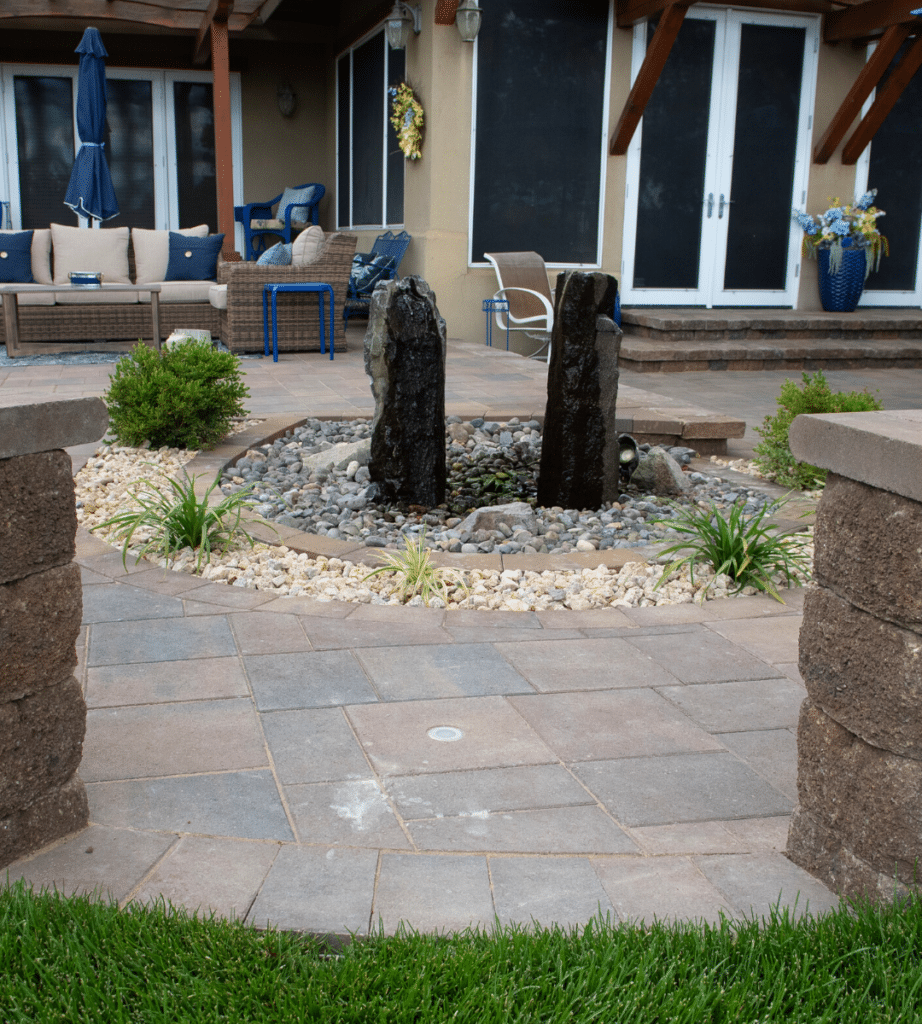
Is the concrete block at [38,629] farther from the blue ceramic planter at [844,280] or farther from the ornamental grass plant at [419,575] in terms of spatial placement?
the blue ceramic planter at [844,280]

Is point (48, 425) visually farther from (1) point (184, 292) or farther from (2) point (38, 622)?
(1) point (184, 292)

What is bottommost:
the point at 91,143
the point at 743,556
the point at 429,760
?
the point at 429,760

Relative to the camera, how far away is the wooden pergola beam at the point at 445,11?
318 inches

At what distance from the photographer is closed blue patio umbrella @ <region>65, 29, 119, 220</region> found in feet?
28.2

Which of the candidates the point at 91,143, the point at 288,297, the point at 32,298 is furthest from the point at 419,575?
the point at 91,143

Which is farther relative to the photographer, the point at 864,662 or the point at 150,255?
the point at 150,255

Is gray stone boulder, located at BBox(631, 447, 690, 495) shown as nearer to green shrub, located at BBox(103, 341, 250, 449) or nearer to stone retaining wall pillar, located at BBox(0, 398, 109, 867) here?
green shrub, located at BBox(103, 341, 250, 449)

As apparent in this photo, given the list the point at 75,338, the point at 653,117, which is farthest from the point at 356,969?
the point at 653,117

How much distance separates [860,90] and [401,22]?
4.01 m

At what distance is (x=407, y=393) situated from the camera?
4.19m

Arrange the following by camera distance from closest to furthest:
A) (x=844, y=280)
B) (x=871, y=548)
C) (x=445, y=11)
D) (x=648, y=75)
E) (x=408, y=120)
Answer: (x=871, y=548) → (x=445, y=11) → (x=648, y=75) → (x=408, y=120) → (x=844, y=280)

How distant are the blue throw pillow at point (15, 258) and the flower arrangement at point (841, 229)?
6838 millimetres

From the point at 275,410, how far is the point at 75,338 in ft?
11.1

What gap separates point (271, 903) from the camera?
161 cm
